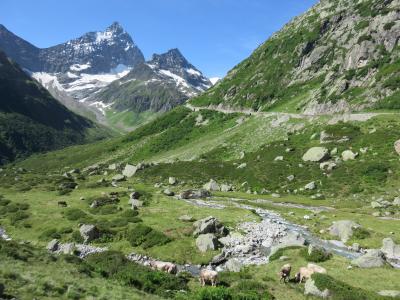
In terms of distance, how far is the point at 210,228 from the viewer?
1939 inches

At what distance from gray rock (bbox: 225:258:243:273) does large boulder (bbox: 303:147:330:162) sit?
182 feet

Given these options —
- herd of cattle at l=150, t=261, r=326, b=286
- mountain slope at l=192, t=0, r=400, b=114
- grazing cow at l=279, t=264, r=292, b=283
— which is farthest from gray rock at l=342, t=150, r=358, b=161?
grazing cow at l=279, t=264, r=292, b=283

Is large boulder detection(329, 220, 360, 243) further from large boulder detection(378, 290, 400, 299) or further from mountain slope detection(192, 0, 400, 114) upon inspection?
mountain slope detection(192, 0, 400, 114)

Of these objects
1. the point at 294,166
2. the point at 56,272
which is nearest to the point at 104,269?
the point at 56,272

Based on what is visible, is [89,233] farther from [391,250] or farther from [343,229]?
[391,250]

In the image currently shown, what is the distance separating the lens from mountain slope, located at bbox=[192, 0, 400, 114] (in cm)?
Answer: 12038

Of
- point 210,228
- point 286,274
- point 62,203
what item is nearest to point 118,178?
point 62,203

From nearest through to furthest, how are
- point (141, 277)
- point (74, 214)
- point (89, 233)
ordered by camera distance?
point (141, 277) → point (89, 233) → point (74, 214)

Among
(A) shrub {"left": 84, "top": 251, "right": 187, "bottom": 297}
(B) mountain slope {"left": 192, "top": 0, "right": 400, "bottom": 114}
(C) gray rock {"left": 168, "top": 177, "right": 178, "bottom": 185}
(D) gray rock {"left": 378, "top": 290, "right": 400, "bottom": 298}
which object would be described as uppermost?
(B) mountain slope {"left": 192, "top": 0, "right": 400, "bottom": 114}

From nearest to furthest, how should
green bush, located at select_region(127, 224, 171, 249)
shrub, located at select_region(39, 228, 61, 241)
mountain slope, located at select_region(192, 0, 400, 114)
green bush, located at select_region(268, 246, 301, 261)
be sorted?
green bush, located at select_region(268, 246, 301, 261), green bush, located at select_region(127, 224, 171, 249), shrub, located at select_region(39, 228, 61, 241), mountain slope, located at select_region(192, 0, 400, 114)

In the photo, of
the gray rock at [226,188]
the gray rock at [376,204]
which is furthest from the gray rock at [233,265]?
the gray rock at [226,188]

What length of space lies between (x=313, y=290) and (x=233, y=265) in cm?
975

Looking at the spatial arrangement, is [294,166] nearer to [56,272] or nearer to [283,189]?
[283,189]

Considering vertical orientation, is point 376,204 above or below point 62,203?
above
